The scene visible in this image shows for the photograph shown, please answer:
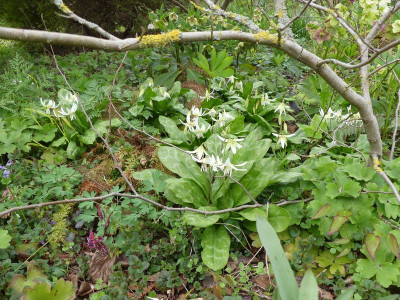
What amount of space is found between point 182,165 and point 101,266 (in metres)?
0.80

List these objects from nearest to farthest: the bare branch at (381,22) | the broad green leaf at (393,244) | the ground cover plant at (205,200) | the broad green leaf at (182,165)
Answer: the broad green leaf at (393,244) < the ground cover plant at (205,200) < the bare branch at (381,22) < the broad green leaf at (182,165)

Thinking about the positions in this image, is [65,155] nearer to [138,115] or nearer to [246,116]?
[138,115]

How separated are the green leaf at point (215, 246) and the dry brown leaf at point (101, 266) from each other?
20.3 inches

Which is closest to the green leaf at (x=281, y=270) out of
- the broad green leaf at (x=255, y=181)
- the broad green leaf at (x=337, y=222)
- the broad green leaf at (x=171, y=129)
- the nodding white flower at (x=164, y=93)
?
the broad green leaf at (x=337, y=222)

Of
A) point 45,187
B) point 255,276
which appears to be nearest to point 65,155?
point 45,187

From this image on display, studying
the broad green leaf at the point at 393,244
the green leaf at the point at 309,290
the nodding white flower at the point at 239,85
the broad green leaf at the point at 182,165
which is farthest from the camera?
the nodding white flower at the point at 239,85

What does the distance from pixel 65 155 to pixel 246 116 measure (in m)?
1.50

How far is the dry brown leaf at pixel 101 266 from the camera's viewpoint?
1786mm

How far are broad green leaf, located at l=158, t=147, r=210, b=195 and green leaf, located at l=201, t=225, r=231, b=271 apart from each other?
291 millimetres

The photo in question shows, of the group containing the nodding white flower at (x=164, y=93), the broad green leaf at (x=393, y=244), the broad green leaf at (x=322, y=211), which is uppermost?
the broad green leaf at (x=393, y=244)

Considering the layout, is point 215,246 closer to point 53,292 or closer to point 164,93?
point 53,292

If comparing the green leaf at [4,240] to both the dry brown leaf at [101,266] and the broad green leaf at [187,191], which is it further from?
the broad green leaf at [187,191]

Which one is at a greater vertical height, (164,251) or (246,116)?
(246,116)

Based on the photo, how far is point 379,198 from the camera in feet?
5.71
